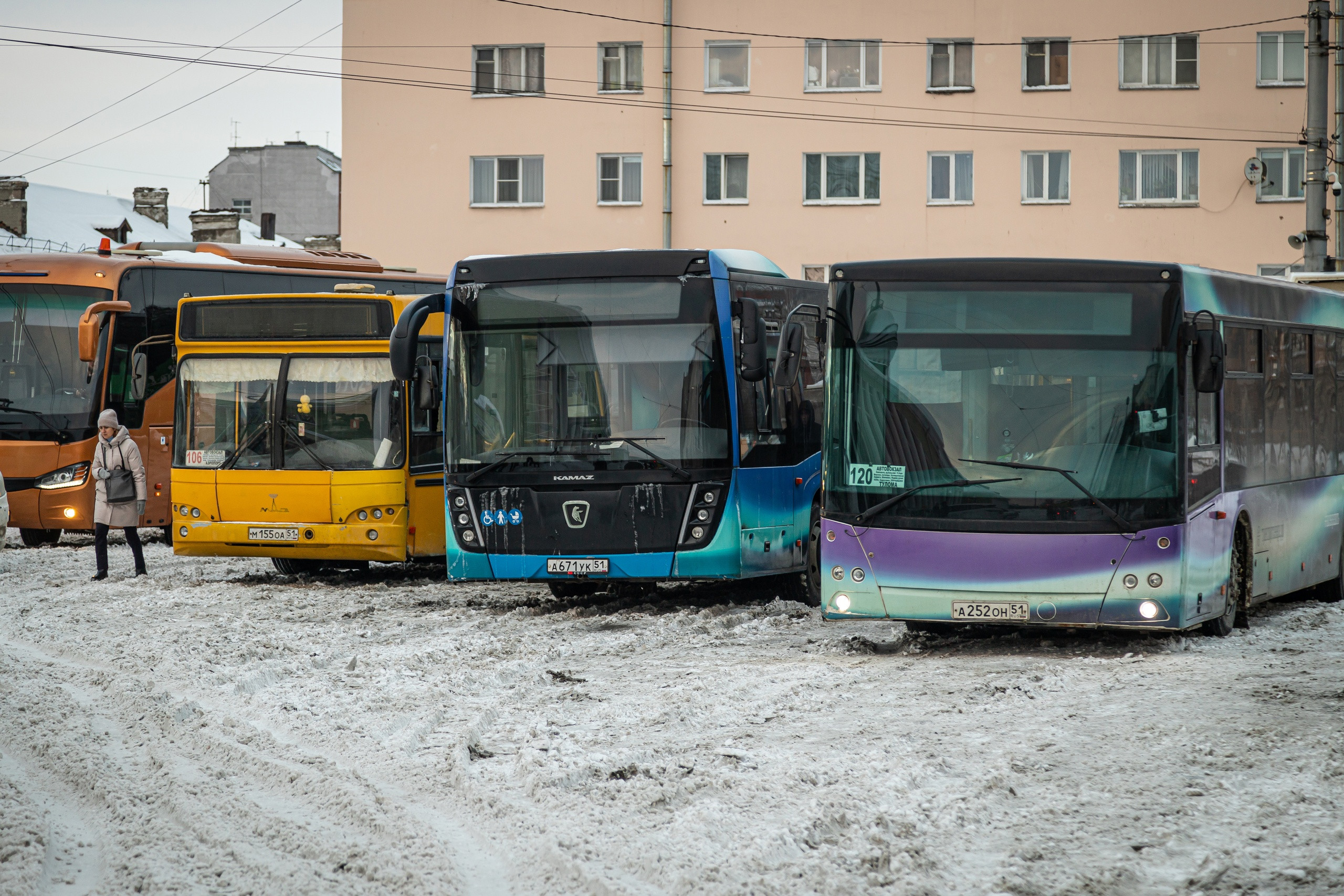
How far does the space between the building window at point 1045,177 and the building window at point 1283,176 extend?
14.3ft

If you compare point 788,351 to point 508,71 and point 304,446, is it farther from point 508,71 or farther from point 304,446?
point 508,71

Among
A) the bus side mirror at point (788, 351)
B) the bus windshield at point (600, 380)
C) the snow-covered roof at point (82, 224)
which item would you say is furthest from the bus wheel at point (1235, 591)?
the snow-covered roof at point (82, 224)

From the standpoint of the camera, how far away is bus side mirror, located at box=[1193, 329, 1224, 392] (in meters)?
10.9

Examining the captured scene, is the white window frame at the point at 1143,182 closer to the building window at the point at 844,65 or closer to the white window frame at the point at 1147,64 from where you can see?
the white window frame at the point at 1147,64

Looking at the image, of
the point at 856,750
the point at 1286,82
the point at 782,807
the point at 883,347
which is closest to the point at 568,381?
the point at 883,347

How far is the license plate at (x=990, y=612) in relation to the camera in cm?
1076

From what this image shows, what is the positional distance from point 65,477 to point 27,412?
101 cm

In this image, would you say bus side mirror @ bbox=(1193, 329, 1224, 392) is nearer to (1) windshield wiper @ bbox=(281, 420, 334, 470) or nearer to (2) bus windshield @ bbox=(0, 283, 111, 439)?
(1) windshield wiper @ bbox=(281, 420, 334, 470)

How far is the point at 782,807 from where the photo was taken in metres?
6.60

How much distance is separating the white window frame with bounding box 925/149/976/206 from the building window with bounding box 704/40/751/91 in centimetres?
472

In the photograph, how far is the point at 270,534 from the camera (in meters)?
16.2

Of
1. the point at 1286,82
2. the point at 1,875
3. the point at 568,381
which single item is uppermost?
the point at 1286,82

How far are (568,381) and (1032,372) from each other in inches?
168

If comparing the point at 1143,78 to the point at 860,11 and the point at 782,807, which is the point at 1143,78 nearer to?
the point at 860,11
